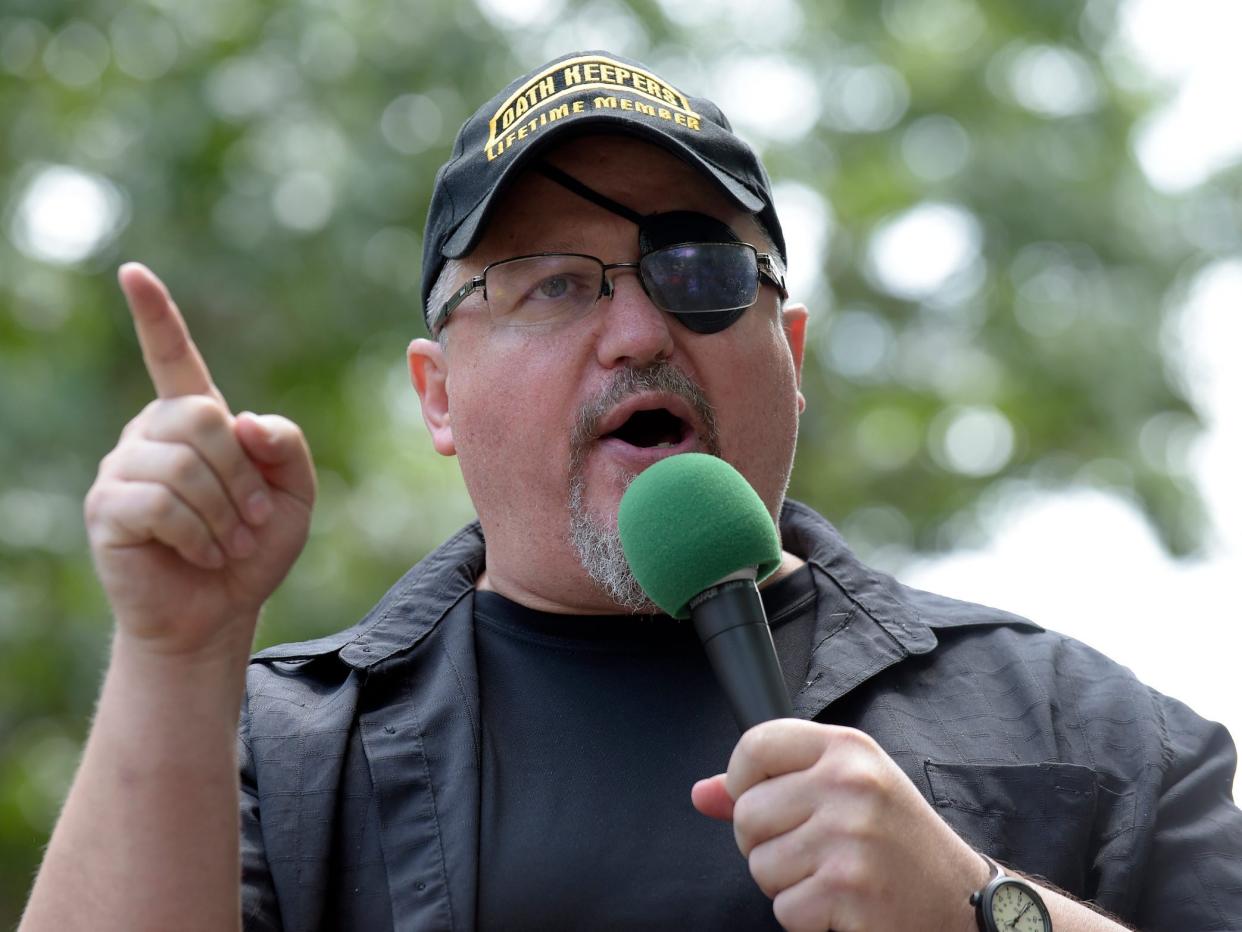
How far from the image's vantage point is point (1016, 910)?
7.32ft

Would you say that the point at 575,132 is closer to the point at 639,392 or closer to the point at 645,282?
the point at 645,282

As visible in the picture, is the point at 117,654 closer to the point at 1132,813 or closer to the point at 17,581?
the point at 1132,813

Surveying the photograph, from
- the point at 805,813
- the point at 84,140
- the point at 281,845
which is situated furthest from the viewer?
the point at 84,140

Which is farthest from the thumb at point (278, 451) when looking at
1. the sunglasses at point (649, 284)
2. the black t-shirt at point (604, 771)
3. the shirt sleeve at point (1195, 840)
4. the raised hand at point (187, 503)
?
the shirt sleeve at point (1195, 840)

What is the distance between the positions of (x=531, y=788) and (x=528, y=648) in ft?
1.22

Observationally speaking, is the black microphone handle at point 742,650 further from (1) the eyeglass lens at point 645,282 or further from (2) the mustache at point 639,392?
(1) the eyeglass lens at point 645,282

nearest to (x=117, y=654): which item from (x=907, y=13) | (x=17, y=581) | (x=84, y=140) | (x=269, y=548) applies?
(x=269, y=548)

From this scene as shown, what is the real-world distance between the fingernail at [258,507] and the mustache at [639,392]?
0.98 meters

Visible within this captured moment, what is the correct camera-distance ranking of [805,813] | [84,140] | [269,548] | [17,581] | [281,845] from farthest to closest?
[84,140] → [17,581] → [281,845] → [269,548] → [805,813]

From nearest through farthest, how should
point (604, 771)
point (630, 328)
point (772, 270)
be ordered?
point (604, 771) → point (630, 328) → point (772, 270)

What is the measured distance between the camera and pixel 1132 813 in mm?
2770

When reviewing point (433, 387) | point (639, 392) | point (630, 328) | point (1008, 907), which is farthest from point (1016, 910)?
point (433, 387)

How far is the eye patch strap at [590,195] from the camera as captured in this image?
→ 3041 millimetres

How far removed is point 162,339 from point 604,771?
4.06 ft
